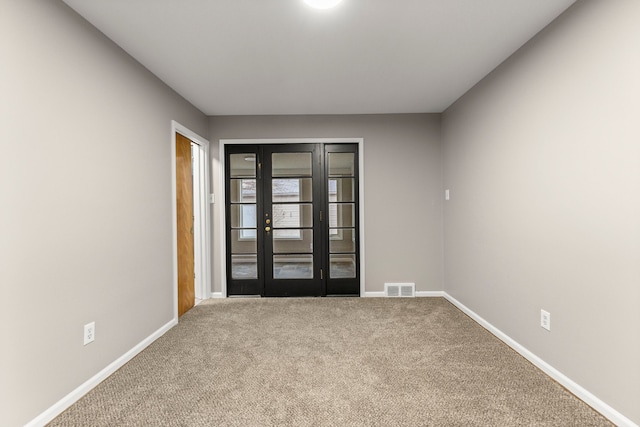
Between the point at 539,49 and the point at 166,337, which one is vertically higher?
the point at 539,49

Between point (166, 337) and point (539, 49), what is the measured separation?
3800 millimetres

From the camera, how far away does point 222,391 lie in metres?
2.07

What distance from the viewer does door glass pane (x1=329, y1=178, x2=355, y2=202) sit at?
4.33m

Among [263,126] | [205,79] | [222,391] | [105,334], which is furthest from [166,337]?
[263,126]

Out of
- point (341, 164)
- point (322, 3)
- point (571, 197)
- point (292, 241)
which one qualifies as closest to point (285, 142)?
point (341, 164)

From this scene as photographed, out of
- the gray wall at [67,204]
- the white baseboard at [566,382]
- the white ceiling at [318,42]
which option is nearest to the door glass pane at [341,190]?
the white ceiling at [318,42]

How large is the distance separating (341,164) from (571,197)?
2.68m

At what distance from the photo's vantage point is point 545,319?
7.53 ft

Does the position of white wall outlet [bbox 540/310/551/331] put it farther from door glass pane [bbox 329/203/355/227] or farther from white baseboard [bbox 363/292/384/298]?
door glass pane [bbox 329/203/355/227]

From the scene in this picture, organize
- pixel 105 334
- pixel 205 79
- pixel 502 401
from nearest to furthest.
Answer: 1. pixel 502 401
2. pixel 105 334
3. pixel 205 79

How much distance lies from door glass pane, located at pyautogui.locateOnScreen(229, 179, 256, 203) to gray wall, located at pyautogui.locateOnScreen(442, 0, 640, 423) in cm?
274

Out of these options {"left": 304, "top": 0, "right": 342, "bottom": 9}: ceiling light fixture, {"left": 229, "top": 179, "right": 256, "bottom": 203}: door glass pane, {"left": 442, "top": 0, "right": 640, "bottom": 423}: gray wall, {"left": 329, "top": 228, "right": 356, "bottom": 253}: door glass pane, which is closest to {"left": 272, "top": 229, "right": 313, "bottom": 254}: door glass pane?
{"left": 329, "top": 228, "right": 356, "bottom": 253}: door glass pane

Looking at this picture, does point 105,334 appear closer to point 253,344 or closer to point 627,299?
point 253,344

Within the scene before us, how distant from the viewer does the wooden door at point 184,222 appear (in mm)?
3562
